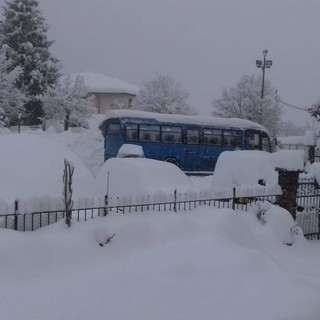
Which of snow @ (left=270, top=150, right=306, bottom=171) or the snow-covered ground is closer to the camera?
the snow-covered ground

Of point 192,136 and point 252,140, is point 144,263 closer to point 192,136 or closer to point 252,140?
point 192,136

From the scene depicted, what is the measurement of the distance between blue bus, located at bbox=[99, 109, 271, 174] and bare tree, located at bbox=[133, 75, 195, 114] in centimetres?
1740

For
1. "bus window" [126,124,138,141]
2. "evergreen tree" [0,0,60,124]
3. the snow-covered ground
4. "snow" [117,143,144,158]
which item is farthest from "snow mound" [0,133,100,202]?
"evergreen tree" [0,0,60,124]

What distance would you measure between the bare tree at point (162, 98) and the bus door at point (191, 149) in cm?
1820

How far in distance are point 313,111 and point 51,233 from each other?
42.9ft

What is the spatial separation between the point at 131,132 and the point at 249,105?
2292cm

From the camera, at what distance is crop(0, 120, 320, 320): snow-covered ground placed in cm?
620

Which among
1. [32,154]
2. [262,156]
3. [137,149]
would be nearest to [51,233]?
[32,154]

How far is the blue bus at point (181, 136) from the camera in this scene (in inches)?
899

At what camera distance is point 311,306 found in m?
6.41

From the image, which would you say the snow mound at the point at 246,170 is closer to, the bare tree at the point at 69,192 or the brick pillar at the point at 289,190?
the brick pillar at the point at 289,190

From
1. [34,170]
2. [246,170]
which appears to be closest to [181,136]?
[246,170]

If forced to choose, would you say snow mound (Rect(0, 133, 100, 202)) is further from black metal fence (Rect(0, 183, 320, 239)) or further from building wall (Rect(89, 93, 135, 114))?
building wall (Rect(89, 93, 135, 114))

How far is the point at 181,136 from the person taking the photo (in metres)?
23.8
